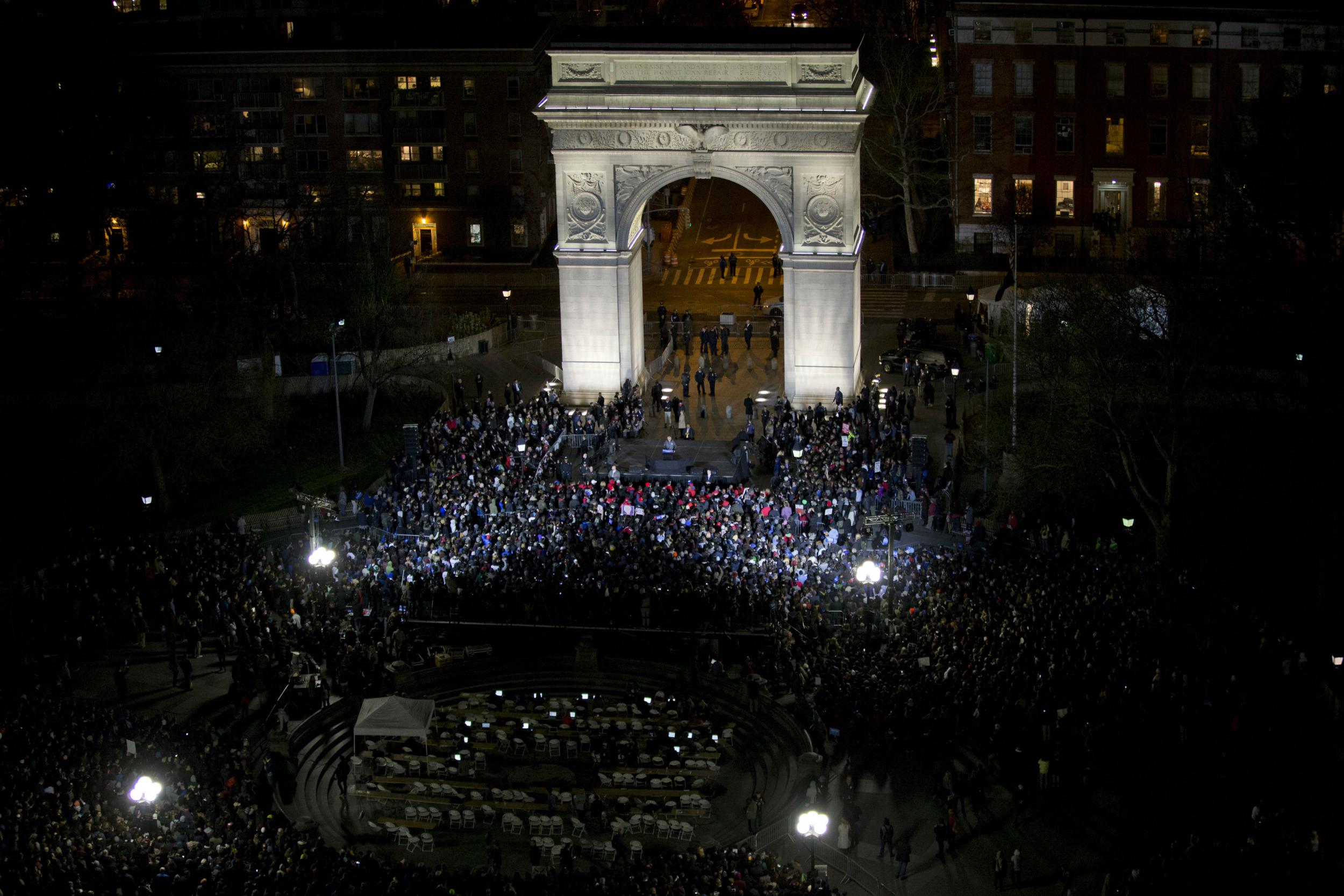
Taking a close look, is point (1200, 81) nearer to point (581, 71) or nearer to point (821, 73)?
point (821, 73)

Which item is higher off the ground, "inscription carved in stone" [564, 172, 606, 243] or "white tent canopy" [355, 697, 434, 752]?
"inscription carved in stone" [564, 172, 606, 243]

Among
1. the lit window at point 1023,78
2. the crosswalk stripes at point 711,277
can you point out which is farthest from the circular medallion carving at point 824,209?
the lit window at point 1023,78

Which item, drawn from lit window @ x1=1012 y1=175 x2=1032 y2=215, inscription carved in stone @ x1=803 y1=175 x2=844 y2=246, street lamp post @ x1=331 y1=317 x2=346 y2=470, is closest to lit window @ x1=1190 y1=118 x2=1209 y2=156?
lit window @ x1=1012 y1=175 x2=1032 y2=215

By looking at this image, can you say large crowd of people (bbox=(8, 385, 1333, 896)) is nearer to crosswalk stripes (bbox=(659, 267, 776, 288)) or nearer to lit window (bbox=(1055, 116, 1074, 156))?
crosswalk stripes (bbox=(659, 267, 776, 288))

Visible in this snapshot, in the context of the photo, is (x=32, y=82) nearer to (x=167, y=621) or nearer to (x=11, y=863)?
(x=167, y=621)

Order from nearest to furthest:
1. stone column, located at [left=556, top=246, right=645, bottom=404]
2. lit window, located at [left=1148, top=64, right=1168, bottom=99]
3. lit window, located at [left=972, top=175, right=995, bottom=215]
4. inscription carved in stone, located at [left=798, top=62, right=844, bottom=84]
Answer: inscription carved in stone, located at [left=798, top=62, right=844, bottom=84], stone column, located at [left=556, top=246, right=645, bottom=404], lit window, located at [left=1148, top=64, right=1168, bottom=99], lit window, located at [left=972, top=175, right=995, bottom=215]

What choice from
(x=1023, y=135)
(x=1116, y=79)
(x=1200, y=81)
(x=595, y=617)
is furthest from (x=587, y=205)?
(x=1200, y=81)
